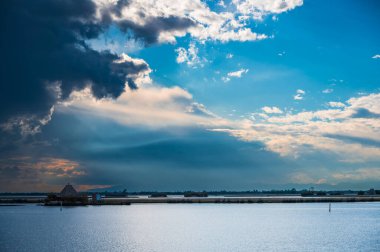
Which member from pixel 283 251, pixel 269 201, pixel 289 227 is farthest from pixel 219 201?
pixel 283 251

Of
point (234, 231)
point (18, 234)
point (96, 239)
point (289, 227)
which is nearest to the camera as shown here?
point (96, 239)

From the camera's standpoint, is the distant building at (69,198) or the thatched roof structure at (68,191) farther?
the distant building at (69,198)

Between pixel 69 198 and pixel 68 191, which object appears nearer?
pixel 68 191

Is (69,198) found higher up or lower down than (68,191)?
lower down

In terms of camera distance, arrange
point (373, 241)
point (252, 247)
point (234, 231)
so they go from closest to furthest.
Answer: point (252, 247) < point (373, 241) < point (234, 231)

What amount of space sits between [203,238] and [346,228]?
2463 cm

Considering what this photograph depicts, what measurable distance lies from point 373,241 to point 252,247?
1462cm

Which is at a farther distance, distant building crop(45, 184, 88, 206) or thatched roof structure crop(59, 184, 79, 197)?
distant building crop(45, 184, 88, 206)

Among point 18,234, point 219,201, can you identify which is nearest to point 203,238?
point 18,234

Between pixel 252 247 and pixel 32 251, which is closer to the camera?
pixel 32 251

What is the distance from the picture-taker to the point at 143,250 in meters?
44.8

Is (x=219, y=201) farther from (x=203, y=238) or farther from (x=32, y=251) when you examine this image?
(x=32, y=251)

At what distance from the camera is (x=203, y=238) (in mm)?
54188

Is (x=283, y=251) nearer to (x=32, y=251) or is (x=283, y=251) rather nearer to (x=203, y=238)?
(x=203, y=238)
